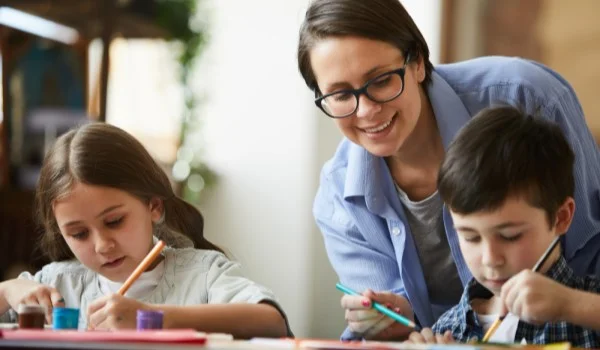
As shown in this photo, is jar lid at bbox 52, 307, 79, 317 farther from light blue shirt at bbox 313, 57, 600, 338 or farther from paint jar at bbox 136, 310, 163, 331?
light blue shirt at bbox 313, 57, 600, 338

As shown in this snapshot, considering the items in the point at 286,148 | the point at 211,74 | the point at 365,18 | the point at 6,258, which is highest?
the point at 365,18

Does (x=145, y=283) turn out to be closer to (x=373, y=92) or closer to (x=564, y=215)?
(x=373, y=92)

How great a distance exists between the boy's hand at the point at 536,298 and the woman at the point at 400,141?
1.09 feet

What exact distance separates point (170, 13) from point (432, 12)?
3.88 feet

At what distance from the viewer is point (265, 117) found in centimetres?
477

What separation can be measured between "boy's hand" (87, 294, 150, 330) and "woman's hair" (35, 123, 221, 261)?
0.41 m

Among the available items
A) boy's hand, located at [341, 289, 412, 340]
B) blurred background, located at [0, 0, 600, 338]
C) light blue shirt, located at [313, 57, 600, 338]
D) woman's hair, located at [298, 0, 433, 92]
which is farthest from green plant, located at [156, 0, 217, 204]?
boy's hand, located at [341, 289, 412, 340]

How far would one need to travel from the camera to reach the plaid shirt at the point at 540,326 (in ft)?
4.85

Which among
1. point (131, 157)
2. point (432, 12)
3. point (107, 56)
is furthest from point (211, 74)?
point (131, 157)

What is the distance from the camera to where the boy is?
1.50m

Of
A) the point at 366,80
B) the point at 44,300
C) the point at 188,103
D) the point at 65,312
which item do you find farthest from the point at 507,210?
the point at 188,103

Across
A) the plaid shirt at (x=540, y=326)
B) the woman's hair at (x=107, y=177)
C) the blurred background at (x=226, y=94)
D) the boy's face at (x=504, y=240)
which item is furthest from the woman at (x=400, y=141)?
the blurred background at (x=226, y=94)

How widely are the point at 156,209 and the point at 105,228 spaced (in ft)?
0.48

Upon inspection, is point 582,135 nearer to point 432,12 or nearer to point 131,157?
point 131,157
